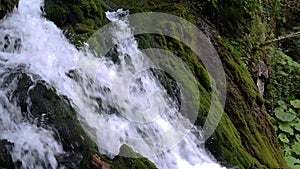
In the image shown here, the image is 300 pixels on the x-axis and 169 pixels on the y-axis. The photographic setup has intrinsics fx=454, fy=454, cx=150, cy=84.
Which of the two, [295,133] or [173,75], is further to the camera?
[295,133]

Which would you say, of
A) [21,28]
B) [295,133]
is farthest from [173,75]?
[295,133]

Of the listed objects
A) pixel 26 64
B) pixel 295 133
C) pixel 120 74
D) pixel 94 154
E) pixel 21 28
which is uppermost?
pixel 21 28

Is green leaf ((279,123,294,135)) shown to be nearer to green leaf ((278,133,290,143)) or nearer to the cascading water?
green leaf ((278,133,290,143))

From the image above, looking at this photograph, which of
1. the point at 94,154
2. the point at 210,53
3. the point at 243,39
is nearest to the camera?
the point at 94,154

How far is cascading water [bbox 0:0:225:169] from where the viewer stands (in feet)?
11.6

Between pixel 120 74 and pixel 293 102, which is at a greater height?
pixel 120 74

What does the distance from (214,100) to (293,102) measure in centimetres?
312

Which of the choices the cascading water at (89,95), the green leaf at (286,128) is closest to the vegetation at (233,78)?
the green leaf at (286,128)

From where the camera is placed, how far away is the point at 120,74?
472 centimetres

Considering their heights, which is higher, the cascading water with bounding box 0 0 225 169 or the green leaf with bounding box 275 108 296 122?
the cascading water with bounding box 0 0 225 169

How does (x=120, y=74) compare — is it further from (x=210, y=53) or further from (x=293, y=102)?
(x=293, y=102)

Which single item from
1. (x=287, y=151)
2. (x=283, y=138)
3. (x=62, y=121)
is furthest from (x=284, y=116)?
(x=62, y=121)

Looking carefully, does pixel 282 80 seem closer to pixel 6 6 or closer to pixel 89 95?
pixel 89 95

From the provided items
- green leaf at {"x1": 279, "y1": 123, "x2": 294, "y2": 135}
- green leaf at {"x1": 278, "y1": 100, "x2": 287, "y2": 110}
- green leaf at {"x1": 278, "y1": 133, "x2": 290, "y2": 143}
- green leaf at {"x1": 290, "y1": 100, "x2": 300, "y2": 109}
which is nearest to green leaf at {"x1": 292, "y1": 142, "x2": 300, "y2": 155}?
green leaf at {"x1": 278, "y1": 133, "x2": 290, "y2": 143}
